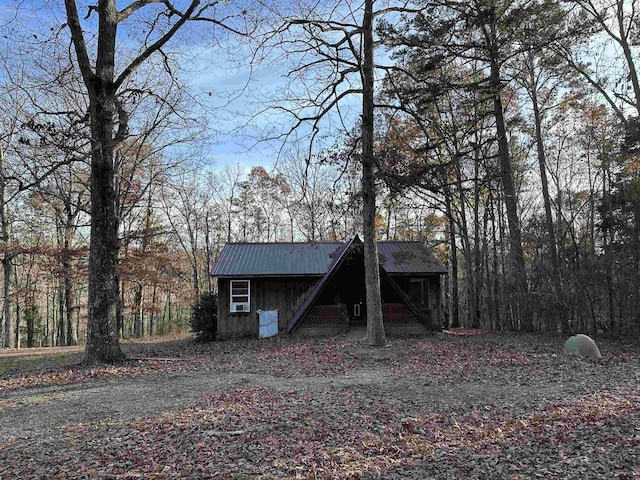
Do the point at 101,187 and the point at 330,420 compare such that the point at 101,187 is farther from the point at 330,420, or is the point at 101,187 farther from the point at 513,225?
the point at 513,225

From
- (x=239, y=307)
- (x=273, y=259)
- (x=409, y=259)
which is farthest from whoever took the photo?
(x=273, y=259)

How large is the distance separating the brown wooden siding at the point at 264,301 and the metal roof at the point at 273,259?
43 centimetres

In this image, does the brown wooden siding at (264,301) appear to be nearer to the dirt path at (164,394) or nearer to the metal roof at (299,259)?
the metal roof at (299,259)

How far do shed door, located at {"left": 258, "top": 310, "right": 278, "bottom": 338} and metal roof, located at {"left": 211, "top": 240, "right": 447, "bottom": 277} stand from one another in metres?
1.60

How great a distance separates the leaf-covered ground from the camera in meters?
4.07

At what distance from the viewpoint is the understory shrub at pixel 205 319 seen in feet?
59.7

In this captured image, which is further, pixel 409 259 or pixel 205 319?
pixel 409 259

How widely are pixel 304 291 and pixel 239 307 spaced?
2.76 metres

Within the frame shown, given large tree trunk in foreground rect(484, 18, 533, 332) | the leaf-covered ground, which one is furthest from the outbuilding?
the leaf-covered ground

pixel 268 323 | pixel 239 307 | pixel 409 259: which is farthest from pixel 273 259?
pixel 409 259

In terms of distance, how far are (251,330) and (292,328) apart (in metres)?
2.26

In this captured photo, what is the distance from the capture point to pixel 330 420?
18.1 feet

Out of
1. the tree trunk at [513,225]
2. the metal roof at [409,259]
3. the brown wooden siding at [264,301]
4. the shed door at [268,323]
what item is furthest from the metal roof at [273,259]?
the tree trunk at [513,225]

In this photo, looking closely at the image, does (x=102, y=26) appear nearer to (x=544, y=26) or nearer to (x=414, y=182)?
(x=414, y=182)
